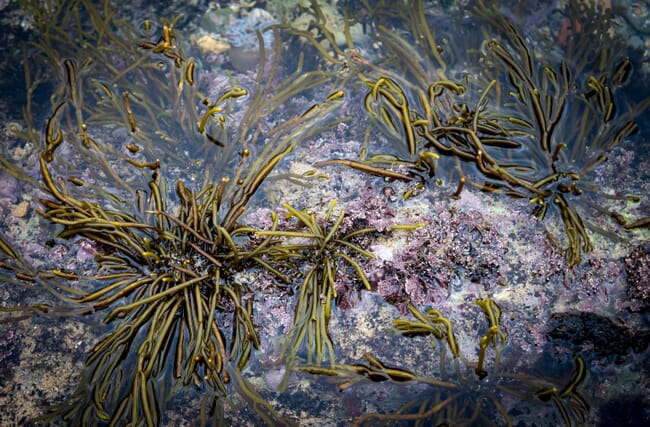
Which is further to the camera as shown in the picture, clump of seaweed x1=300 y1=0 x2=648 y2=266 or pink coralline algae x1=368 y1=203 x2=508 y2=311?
clump of seaweed x1=300 y1=0 x2=648 y2=266

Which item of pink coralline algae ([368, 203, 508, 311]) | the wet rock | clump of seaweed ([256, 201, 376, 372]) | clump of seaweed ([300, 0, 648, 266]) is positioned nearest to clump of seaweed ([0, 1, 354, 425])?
clump of seaweed ([256, 201, 376, 372])

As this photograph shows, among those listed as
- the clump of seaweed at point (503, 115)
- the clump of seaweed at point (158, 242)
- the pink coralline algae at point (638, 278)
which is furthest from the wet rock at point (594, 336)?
the clump of seaweed at point (158, 242)

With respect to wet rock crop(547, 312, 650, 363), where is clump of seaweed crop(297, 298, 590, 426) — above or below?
below

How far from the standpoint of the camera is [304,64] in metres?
3.66

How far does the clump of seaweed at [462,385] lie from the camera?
2074mm

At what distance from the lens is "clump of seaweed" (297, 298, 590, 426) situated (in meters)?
2.07

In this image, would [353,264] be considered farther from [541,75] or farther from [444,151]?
[541,75]

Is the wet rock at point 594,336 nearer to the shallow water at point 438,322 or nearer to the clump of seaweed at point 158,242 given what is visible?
the shallow water at point 438,322

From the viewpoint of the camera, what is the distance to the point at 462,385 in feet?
7.10

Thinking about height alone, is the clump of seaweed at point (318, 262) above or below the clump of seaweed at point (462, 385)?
above

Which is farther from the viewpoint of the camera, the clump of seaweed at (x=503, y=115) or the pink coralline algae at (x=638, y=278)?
the clump of seaweed at (x=503, y=115)

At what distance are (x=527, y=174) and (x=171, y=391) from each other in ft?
8.29

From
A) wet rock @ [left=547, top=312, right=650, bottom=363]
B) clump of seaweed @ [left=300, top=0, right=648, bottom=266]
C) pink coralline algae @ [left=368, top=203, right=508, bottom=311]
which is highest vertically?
clump of seaweed @ [left=300, top=0, right=648, bottom=266]

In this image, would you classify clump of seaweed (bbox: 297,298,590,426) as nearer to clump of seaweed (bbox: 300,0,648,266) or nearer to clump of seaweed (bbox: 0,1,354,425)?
clump of seaweed (bbox: 0,1,354,425)
